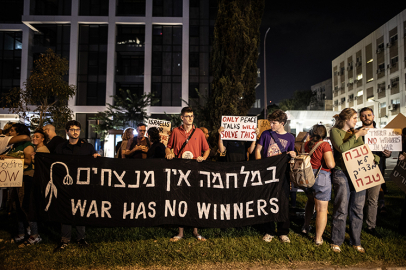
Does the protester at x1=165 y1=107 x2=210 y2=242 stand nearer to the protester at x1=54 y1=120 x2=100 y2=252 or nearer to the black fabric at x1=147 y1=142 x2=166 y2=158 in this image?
the black fabric at x1=147 y1=142 x2=166 y2=158

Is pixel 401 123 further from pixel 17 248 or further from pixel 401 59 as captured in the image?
pixel 401 59

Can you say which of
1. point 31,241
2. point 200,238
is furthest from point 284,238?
point 31,241

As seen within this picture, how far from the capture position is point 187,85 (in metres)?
28.9

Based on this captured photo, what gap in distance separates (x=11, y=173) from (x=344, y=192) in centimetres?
522

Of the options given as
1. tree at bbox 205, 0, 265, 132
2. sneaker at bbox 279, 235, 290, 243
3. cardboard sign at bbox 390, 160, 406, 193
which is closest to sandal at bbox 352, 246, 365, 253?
sneaker at bbox 279, 235, 290, 243

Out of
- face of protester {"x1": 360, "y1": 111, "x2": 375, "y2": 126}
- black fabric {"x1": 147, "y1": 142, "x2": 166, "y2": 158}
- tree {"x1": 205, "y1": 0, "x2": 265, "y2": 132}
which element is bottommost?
black fabric {"x1": 147, "y1": 142, "x2": 166, "y2": 158}

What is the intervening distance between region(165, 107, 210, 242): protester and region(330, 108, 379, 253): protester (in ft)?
6.77

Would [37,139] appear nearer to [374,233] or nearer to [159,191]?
[159,191]

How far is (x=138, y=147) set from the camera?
241 inches

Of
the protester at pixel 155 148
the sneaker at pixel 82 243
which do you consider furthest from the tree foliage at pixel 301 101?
A: the sneaker at pixel 82 243

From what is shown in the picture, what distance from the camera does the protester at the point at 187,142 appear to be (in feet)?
14.3

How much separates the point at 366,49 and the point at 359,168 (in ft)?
165

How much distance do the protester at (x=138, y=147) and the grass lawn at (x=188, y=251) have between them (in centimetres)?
182

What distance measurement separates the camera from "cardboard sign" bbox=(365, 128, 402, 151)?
514cm
